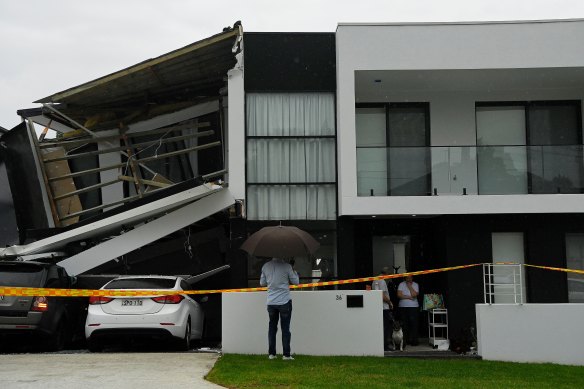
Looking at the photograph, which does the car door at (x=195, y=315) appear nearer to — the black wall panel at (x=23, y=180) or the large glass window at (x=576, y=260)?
the black wall panel at (x=23, y=180)

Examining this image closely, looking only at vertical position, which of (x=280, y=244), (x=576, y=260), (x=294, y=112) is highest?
(x=294, y=112)

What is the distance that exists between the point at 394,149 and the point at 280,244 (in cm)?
514

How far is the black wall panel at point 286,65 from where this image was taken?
57.2 ft

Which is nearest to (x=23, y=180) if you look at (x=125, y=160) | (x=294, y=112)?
(x=125, y=160)

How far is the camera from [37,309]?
13836mm

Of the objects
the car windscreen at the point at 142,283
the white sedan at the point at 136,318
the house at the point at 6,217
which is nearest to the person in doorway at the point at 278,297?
the white sedan at the point at 136,318

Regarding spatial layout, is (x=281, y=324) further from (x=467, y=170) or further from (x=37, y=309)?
(x=467, y=170)

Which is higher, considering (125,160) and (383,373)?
(125,160)

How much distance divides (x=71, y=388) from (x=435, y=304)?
9.35 meters

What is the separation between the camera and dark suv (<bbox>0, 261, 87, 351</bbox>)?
1362 cm

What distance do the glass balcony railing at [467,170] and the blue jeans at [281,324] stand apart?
4848mm

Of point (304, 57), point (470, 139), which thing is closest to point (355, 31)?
point (304, 57)

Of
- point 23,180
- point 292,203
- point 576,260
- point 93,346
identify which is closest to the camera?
point 93,346

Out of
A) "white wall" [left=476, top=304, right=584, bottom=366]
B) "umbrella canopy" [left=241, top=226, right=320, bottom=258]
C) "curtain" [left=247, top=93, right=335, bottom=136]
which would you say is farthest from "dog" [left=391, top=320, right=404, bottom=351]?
"curtain" [left=247, top=93, right=335, bottom=136]
